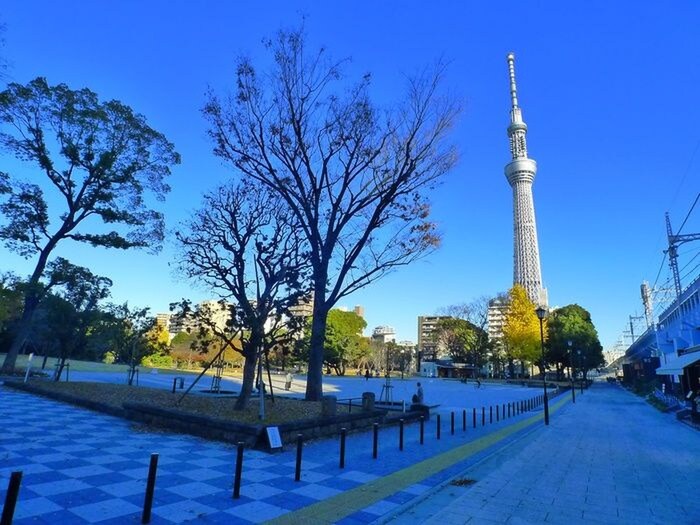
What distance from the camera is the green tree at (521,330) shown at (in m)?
54.4

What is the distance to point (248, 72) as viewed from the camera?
16625 mm

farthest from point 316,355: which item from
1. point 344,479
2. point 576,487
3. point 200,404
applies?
point 576,487

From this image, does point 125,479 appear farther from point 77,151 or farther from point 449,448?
point 77,151

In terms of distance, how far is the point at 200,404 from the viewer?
14430 millimetres

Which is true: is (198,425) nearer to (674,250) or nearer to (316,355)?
(316,355)

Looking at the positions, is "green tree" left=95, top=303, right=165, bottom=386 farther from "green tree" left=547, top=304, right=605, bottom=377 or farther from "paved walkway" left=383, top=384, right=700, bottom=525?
"green tree" left=547, top=304, right=605, bottom=377

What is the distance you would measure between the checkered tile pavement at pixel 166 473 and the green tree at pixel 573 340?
56.5m

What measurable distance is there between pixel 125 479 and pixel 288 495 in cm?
263

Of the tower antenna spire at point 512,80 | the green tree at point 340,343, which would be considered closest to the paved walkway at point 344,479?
the green tree at point 340,343

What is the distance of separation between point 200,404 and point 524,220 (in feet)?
320

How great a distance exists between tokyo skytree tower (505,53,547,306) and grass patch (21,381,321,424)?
8491 cm

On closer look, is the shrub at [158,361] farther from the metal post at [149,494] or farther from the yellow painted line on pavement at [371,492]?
the metal post at [149,494]

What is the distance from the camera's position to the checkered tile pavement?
561cm


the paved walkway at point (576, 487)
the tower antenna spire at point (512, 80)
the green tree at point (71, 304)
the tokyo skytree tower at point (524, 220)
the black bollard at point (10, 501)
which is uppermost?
the tower antenna spire at point (512, 80)
